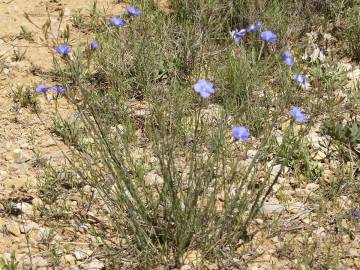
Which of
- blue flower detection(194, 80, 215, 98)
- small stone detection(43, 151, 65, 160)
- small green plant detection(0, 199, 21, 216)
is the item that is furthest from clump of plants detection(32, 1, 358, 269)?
small green plant detection(0, 199, 21, 216)

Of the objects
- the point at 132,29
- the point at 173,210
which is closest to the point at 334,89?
the point at 132,29

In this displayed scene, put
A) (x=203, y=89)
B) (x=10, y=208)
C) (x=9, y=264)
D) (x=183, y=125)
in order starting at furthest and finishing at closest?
1. (x=183, y=125)
2. (x=10, y=208)
3. (x=9, y=264)
4. (x=203, y=89)

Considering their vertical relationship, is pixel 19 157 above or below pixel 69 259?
above

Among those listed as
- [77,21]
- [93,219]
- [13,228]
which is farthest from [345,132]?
[77,21]

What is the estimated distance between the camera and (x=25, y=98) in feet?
11.5

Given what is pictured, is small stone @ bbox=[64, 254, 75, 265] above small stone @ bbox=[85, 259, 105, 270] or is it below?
above

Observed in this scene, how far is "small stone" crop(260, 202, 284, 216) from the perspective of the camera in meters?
2.74

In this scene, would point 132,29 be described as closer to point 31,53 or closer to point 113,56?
point 113,56

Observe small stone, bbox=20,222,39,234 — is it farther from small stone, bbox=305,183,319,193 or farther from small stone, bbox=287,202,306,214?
small stone, bbox=305,183,319,193

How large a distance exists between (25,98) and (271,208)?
5.64ft

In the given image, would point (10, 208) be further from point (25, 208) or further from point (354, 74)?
point (354, 74)

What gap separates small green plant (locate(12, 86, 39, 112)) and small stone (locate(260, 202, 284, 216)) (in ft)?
5.24

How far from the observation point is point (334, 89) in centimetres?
354

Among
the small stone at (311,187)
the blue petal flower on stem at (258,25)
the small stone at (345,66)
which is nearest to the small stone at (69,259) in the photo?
the small stone at (311,187)
